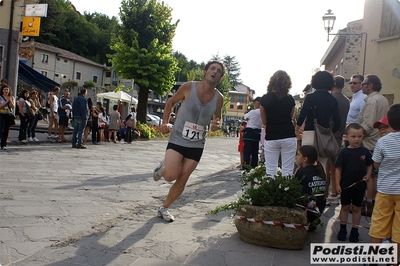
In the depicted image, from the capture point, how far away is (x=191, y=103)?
16.2 ft

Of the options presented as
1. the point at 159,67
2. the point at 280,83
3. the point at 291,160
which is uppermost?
the point at 159,67

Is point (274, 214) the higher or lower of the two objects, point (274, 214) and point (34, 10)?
the lower

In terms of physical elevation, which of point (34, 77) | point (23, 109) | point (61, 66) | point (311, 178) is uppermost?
point (61, 66)

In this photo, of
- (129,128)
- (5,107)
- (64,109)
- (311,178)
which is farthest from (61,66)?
(311,178)

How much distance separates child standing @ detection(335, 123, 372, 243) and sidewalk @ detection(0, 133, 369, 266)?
0.22m

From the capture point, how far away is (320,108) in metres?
5.76

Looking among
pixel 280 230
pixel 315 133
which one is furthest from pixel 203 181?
pixel 280 230

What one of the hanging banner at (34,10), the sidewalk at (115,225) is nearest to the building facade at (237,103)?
the hanging banner at (34,10)

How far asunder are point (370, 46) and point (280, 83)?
9924 mm

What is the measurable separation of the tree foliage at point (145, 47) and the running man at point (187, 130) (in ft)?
65.1

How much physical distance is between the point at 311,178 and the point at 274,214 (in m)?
0.86

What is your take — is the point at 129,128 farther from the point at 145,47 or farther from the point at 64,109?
the point at 145,47

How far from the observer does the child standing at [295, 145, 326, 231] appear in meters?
4.51

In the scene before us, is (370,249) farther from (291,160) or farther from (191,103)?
(191,103)
